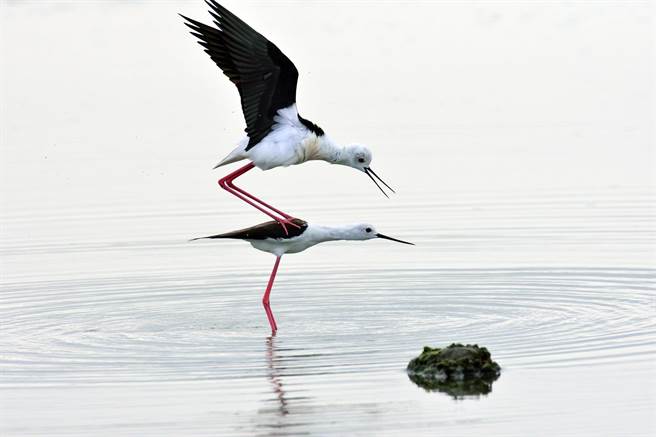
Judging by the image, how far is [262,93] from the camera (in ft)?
46.5

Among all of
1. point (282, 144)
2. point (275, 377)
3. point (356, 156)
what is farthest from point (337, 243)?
point (275, 377)

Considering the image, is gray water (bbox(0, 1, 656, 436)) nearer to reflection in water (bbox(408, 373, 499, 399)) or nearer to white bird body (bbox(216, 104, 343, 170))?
reflection in water (bbox(408, 373, 499, 399))

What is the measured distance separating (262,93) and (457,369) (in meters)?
3.60

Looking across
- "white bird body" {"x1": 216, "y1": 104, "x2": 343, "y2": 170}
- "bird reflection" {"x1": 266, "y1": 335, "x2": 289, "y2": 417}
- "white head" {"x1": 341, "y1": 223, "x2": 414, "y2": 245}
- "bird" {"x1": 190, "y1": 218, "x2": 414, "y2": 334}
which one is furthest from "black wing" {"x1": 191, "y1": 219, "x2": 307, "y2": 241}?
"bird reflection" {"x1": 266, "y1": 335, "x2": 289, "y2": 417}

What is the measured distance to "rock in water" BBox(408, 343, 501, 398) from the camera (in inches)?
452

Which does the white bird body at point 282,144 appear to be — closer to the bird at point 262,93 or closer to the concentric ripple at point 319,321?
the bird at point 262,93

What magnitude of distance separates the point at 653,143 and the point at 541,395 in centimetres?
1156

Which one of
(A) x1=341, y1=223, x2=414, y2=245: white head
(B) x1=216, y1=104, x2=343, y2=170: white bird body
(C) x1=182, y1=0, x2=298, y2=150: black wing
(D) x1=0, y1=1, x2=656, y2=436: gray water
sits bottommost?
(D) x1=0, y1=1, x2=656, y2=436: gray water

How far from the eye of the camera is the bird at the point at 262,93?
543 inches

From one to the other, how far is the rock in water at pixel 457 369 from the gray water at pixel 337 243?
13 cm

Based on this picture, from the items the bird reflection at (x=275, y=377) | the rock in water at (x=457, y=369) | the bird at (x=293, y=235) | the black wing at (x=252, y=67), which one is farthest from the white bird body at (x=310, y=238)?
the rock in water at (x=457, y=369)

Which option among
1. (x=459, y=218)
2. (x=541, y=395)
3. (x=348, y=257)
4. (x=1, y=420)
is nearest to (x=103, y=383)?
(x=1, y=420)

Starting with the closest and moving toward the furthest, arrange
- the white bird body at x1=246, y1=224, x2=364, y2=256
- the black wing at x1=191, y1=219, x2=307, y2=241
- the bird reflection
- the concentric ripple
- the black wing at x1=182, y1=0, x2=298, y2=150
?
the bird reflection → the concentric ripple → the black wing at x1=182, y1=0, x2=298, y2=150 → the black wing at x1=191, y1=219, x2=307, y2=241 → the white bird body at x1=246, y1=224, x2=364, y2=256

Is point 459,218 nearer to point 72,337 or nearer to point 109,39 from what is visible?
point 72,337
